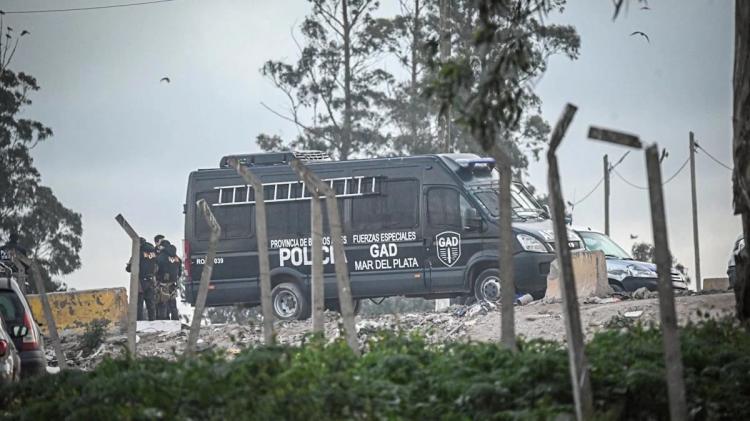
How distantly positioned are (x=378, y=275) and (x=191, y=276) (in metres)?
3.90

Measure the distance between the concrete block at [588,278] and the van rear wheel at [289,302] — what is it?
15.0ft

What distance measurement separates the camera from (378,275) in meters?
→ 28.4

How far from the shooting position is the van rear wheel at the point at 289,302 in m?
29.2

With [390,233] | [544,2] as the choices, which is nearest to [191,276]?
[390,233]

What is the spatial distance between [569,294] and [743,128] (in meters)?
4.90

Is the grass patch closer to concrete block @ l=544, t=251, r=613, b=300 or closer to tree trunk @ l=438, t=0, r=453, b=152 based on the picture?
concrete block @ l=544, t=251, r=613, b=300

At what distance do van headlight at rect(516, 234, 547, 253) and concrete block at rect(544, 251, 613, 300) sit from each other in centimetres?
35

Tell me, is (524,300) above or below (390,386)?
above

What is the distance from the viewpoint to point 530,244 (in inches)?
1072

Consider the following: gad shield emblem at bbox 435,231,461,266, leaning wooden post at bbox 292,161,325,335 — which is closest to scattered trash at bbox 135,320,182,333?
gad shield emblem at bbox 435,231,461,266

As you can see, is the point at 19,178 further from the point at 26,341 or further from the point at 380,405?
the point at 380,405

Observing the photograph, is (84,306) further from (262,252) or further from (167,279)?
(262,252)

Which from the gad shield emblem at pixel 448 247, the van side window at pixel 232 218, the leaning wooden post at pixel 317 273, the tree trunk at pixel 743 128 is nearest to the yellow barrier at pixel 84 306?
the van side window at pixel 232 218

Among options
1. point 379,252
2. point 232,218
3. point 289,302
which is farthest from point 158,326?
point 379,252
